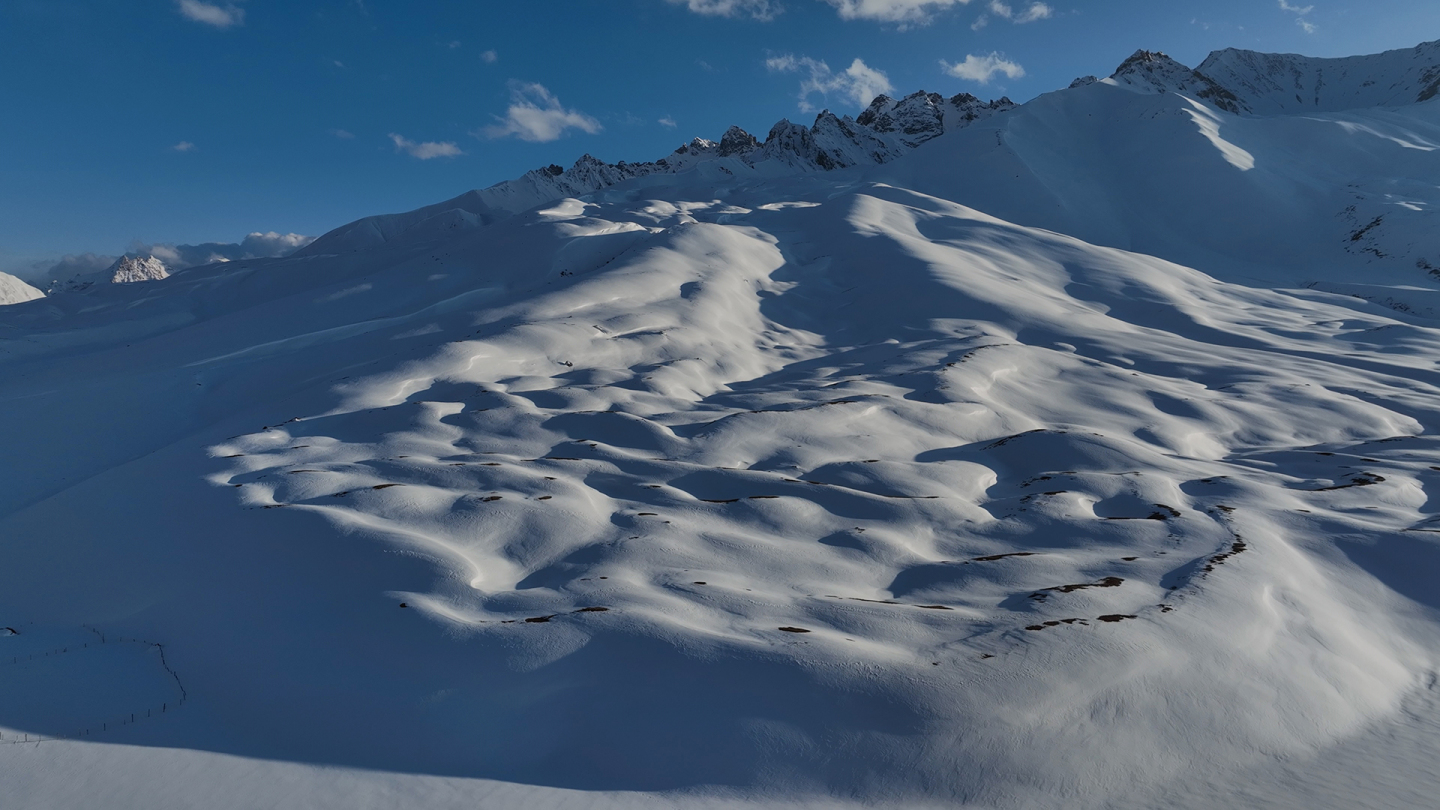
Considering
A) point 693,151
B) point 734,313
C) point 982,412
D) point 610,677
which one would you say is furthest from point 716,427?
point 693,151

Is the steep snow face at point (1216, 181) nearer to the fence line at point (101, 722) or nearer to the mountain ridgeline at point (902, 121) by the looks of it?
the mountain ridgeline at point (902, 121)

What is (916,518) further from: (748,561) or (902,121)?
(902,121)

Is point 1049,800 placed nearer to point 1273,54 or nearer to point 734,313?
point 734,313

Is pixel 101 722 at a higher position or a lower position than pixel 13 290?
lower

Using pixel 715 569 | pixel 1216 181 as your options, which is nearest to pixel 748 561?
pixel 715 569

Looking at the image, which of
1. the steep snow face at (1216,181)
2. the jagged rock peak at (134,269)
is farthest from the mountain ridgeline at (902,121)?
the jagged rock peak at (134,269)

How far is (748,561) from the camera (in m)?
8.94

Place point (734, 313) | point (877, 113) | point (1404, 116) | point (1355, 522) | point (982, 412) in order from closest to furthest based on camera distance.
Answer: point (1355, 522)
point (982, 412)
point (734, 313)
point (1404, 116)
point (877, 113)

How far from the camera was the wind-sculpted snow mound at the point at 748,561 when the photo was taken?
5879mm

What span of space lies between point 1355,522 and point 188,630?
1504 centimetres

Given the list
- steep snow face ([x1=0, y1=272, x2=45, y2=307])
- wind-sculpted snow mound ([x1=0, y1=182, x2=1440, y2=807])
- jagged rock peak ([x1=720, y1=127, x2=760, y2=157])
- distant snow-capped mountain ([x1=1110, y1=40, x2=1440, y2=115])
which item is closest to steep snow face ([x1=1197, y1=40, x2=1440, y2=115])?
distant snow-capped mountain ([x1=1110, y1=40, x2=1440, y2=115])

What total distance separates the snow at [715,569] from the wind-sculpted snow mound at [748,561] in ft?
0.15

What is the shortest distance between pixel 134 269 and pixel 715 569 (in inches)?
7772

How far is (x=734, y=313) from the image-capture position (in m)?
26.6
